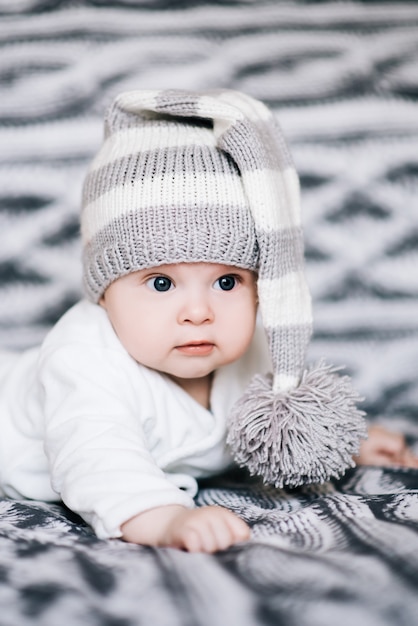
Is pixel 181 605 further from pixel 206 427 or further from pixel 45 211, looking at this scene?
pixel 45 211

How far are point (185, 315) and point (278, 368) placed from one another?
0.44 ft

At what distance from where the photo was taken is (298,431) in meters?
1.00

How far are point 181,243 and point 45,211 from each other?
54cm

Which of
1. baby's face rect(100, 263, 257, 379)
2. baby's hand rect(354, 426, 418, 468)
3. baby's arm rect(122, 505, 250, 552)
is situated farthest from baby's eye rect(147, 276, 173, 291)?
baby's hand rect(354, 426, 418, 468)

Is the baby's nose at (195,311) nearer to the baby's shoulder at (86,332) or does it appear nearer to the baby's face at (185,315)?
the baby's face at (185,315)

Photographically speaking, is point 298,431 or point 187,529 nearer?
point 187,529

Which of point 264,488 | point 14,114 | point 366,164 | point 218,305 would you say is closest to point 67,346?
point 218,305

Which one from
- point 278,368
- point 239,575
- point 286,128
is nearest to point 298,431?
point 278,368

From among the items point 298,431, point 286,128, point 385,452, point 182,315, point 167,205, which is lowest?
point 385,452

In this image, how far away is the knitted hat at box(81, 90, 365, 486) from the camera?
1.01 m

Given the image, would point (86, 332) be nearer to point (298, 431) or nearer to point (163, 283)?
point (163, 283)

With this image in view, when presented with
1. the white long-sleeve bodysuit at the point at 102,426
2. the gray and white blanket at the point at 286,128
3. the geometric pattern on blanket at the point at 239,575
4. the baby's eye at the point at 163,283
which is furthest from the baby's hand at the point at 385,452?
the baby's eye at the point at 163,283

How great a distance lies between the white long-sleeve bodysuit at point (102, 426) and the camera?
91 centimetres

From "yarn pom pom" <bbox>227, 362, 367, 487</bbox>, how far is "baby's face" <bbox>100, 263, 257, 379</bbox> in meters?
0.08
